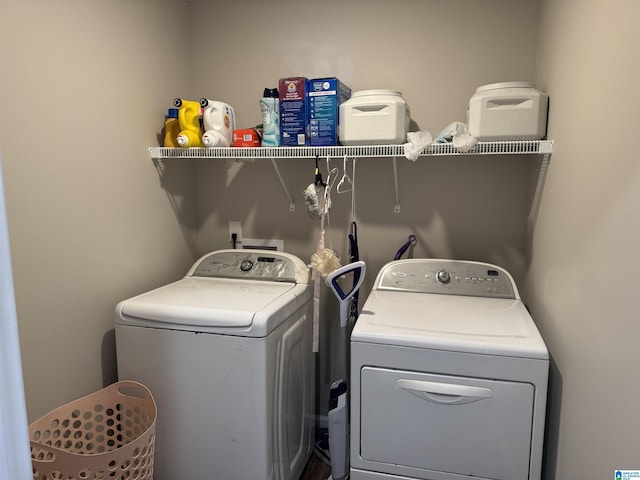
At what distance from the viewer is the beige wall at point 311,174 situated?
1.11 metres

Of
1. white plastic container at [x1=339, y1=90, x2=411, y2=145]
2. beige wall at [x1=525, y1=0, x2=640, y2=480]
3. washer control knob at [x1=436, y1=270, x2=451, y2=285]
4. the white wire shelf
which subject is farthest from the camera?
washer control knob at [x1=436, y1=270, x2=451, y2=285]

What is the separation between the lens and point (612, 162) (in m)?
1.06

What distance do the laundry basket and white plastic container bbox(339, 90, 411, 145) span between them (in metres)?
1.27

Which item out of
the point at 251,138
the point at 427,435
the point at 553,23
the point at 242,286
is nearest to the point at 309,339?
the point at 242,286

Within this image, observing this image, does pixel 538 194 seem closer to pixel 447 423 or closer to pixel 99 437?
pixel 447 423

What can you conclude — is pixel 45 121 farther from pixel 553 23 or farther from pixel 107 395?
pixel 553 23

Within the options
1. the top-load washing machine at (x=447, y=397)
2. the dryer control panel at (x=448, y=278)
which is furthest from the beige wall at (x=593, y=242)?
the dryer control panel at (x=448, y=278)

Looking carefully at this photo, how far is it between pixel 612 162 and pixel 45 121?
5.59 feet

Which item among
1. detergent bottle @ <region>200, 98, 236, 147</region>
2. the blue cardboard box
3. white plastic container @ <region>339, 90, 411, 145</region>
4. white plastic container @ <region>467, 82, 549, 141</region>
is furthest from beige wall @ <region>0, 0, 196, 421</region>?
white plastic container @ <region>467, 82, 549, 141</region>

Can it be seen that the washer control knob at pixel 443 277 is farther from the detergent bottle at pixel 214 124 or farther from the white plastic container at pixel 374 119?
the detergent bottle at pixel 214 124

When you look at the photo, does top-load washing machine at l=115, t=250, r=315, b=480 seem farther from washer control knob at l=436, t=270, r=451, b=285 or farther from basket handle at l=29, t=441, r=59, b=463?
washer control knob at l=436, t=270, r=451, b=285

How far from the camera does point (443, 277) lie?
1.93 metres

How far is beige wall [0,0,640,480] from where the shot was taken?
111 centimetres

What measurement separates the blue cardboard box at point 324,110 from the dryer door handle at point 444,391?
103 centimetres
